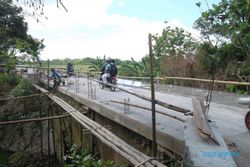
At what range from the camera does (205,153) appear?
323 centimetres

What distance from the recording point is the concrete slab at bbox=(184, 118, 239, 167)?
3.01m

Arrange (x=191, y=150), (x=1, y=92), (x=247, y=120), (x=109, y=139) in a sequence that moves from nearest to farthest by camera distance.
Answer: (x=191, y=150) → (x=109, y=139) → (x=247, y=120) → (x=1, y=92)

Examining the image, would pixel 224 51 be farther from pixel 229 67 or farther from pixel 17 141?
pixel 17 141

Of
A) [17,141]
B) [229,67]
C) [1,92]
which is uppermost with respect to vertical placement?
[229,67]

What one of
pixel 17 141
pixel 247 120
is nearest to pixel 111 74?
pixel 17 141

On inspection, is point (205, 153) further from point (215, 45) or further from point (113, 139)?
point (215, 45)

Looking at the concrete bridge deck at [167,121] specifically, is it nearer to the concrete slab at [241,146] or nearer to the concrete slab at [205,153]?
the concrete slab at [241,146]

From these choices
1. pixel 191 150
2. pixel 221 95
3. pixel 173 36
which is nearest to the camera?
pixel 191 150

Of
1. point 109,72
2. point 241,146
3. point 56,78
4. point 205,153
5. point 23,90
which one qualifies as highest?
point 109,72

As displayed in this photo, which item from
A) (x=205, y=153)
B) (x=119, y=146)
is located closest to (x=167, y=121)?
(x=119, y=146)

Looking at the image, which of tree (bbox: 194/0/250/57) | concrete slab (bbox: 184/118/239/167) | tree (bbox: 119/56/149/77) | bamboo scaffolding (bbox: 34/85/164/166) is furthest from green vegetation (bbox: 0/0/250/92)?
concrete slab (bbox: 184/118/239/167)

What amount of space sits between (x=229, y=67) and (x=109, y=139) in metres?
9.90

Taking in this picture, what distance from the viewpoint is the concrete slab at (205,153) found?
3.01 m

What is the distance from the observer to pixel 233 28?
13.0 metres
